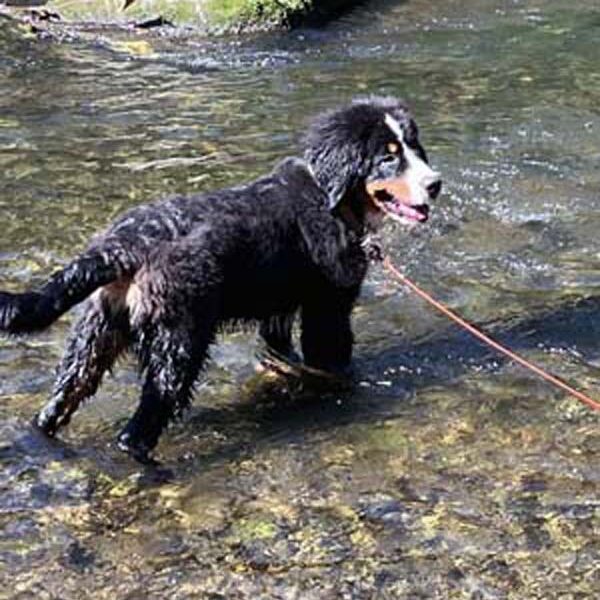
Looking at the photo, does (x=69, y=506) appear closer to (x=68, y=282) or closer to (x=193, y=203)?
(x=68, y=282)

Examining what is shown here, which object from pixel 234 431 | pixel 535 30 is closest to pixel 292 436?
pixel 234 431

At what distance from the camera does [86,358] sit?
591 cm

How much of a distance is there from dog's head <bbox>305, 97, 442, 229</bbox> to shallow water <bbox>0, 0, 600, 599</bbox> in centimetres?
98

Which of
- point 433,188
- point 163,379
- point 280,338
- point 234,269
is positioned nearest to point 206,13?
point 280,338

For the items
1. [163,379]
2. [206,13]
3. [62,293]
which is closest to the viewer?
[62,293]

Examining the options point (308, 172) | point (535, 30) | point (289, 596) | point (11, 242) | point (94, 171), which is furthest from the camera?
point (535, 30)

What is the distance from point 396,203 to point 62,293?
181 cm

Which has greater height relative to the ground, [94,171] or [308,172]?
[308,172]

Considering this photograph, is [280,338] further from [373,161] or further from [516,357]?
[516,357]

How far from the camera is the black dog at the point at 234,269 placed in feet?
18.6

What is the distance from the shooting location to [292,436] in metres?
6.19

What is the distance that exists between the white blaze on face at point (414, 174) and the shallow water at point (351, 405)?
1014 mm

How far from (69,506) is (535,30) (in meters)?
10.4

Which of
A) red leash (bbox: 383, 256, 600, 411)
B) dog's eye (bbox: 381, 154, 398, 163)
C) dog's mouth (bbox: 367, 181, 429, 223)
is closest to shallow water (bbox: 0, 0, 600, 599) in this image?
red leash (bbox: 383, 256, 600, 411)
